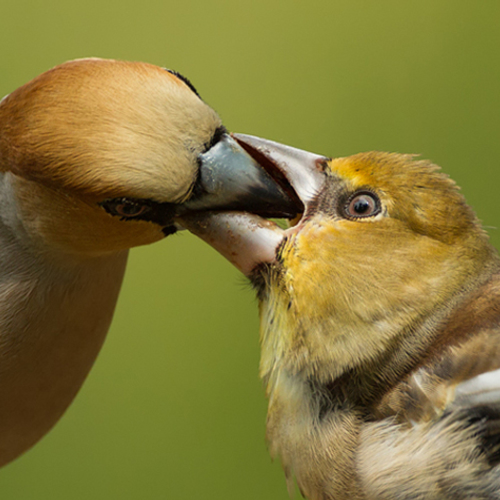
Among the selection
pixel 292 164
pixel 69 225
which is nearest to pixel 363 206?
pixel 292 164

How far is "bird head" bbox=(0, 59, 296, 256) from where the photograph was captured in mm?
753

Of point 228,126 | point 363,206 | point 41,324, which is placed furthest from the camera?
point 228,126

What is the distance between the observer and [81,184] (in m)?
0.77

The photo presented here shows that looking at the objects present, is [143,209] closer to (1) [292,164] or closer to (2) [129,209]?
(2) [129,209]

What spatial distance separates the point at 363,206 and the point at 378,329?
0.51 feet

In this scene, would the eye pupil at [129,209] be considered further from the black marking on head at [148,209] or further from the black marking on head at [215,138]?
the black marking on head at [215,138]

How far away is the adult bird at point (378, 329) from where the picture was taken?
0.77 meters

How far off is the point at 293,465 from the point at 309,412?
74 mm

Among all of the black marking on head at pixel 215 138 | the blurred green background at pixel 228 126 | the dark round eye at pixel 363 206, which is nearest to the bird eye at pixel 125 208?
the black marking on head at pixel 215 138

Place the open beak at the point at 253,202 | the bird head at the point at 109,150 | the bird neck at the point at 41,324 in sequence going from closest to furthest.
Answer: the bird head at the point at 109,150 → the open beak at the point at 253,202 → the bird neck at the point at 41,324

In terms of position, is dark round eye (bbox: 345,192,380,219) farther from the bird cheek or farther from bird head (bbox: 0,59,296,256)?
the bird cheek

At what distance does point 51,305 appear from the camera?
1.01 meters

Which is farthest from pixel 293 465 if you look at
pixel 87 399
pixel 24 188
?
pixel 87 399

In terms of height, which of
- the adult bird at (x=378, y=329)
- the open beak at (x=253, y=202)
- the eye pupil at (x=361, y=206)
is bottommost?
the adult bird at (x=378, y=329)
